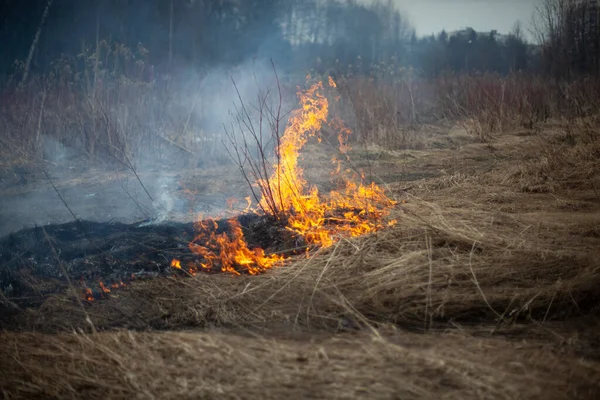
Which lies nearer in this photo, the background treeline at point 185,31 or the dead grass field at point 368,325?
the dead grass field at point 368,325

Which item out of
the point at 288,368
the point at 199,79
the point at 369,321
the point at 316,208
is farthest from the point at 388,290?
the point at 199,79

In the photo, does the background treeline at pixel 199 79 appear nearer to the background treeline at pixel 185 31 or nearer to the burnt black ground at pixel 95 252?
the background treeline at pixel 185 31

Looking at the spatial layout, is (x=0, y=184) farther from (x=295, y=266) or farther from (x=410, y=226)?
(x=410, y=226)

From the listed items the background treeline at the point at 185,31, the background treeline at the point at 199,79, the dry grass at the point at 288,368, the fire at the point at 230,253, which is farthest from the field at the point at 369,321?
the background treeline at the point at 185,31

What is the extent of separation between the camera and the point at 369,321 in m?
3.03

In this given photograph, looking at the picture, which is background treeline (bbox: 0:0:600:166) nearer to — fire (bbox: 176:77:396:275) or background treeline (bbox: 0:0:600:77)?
background treeline (bbox: 0:0:600:77)

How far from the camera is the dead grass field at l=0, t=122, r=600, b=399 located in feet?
7.64

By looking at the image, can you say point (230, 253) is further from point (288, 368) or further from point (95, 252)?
point (288, 368)

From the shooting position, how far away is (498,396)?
7.04ft

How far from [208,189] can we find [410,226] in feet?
12.0

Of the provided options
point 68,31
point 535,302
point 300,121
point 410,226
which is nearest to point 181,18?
point 68,31

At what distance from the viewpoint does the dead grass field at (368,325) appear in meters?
2.33

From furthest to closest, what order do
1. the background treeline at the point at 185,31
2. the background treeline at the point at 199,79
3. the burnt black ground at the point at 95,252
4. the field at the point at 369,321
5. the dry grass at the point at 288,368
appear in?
the background treeline at the point at 185,31
the background treeline at the point at 199,79
the burnt black ground at the point at 95,252
the field at the point at 369,321
the dry grass at the point at 288,368

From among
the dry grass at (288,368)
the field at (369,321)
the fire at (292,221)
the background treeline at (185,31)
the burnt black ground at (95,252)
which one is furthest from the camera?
the background treeline at (185,31)
